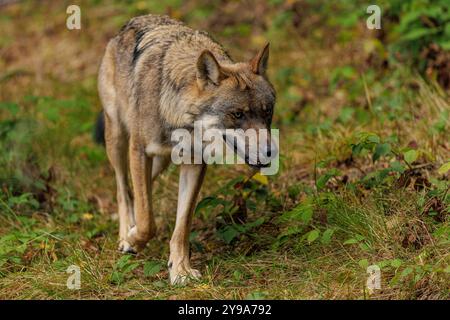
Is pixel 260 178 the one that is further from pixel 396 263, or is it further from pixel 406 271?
pixel 406 271

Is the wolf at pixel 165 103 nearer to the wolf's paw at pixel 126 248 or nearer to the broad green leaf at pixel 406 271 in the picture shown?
the wolf's paw at pixel 126 248

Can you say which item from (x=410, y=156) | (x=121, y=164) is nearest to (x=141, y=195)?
(x=121, y=164)

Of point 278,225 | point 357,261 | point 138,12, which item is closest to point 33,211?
point 278,225

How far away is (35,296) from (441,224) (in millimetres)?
2651

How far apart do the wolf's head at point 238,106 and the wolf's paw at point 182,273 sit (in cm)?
93

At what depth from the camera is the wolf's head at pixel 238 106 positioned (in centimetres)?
499

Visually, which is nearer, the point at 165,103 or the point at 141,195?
the point at 165,103

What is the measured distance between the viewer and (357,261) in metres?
5.09

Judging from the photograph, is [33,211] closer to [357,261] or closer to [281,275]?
[281,275]

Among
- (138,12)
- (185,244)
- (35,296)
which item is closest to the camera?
(35,296)

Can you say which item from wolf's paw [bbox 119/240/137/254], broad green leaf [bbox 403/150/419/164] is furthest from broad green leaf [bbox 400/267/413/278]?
wolf's paw [bbox 119/240/137/254]

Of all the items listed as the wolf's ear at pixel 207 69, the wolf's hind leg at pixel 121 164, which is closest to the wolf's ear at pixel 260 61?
the wolf's ear at pixel 207 69

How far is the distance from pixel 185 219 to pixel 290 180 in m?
1.44

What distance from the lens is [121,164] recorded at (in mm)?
6668
